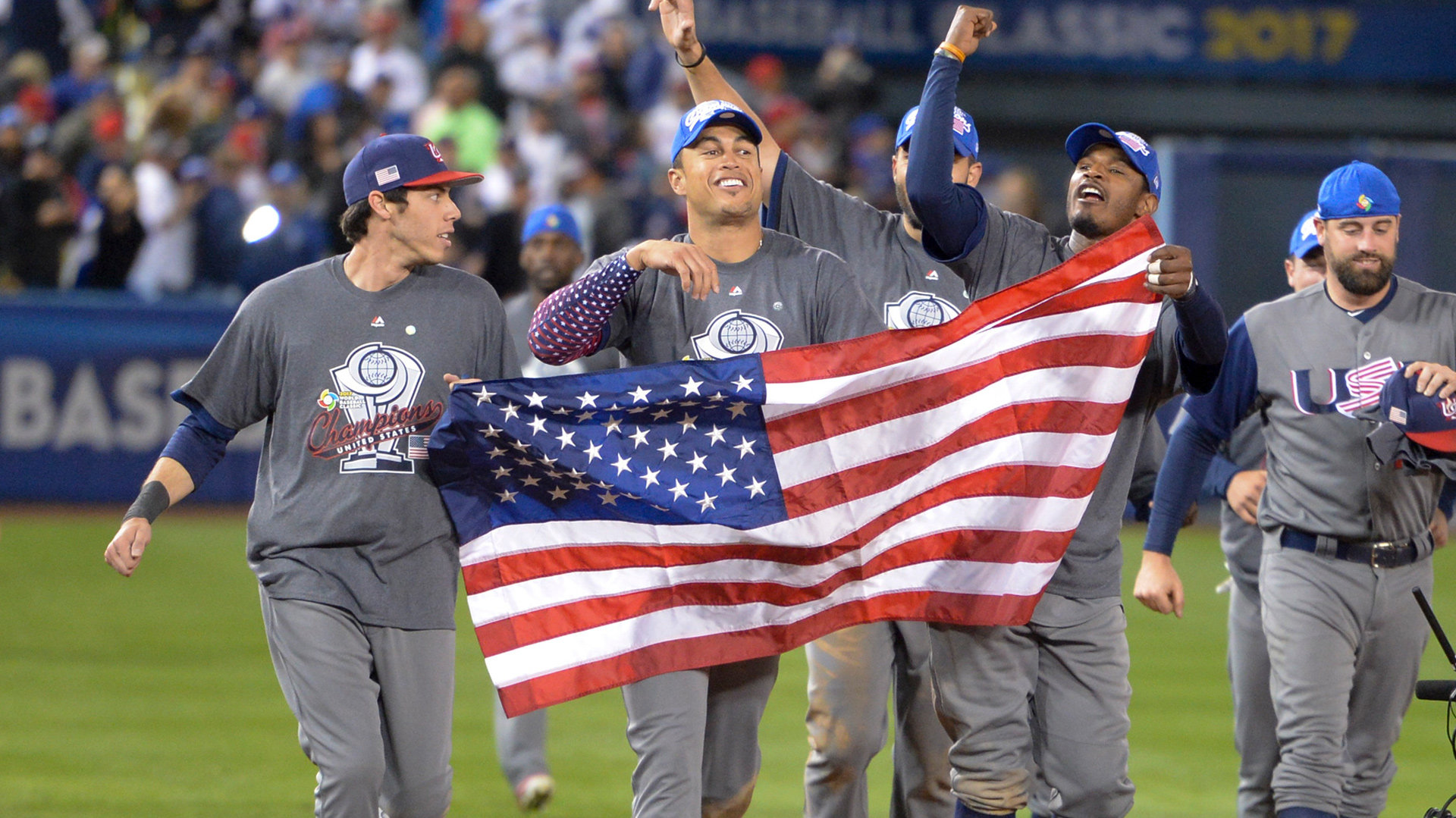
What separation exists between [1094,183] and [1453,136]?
19415 mm

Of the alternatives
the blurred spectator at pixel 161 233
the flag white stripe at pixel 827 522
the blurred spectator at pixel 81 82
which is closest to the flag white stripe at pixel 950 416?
the flag white stripe at pixel 827 522

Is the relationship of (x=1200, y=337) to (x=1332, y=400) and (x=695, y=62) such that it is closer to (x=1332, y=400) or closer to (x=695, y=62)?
(x=1332, y=400)

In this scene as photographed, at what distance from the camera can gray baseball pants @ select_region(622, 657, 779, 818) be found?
5590 mm

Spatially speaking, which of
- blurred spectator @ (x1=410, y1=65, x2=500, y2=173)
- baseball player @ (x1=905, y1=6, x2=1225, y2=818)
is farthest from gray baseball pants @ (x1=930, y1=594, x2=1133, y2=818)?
blurred spectator @ (x1=410, y1=65, x2=500, y2=173)

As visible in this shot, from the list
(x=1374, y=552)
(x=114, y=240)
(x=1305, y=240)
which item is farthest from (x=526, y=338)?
(x=114, y=240)

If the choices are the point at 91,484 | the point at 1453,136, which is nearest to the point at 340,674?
the point at 91,484

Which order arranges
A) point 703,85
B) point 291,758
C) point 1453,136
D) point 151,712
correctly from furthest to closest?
1. point 1453,136
2. point 151,712
3. point 291,758
4. point 703,85

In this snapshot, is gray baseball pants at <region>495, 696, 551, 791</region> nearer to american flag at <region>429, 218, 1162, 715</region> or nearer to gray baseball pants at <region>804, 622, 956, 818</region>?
gray baseball pants at <region>804, 622, 956, 818</region>

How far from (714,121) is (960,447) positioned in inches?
54.1

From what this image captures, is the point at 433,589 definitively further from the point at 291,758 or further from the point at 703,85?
the point at 291,758

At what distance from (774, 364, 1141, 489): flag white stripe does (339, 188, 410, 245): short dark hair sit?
156 centimetres

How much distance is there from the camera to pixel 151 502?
19.4 feet

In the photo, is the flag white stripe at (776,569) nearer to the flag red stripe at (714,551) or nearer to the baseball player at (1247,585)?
the flag red stripe at (714,551)

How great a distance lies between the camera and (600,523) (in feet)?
19.6
